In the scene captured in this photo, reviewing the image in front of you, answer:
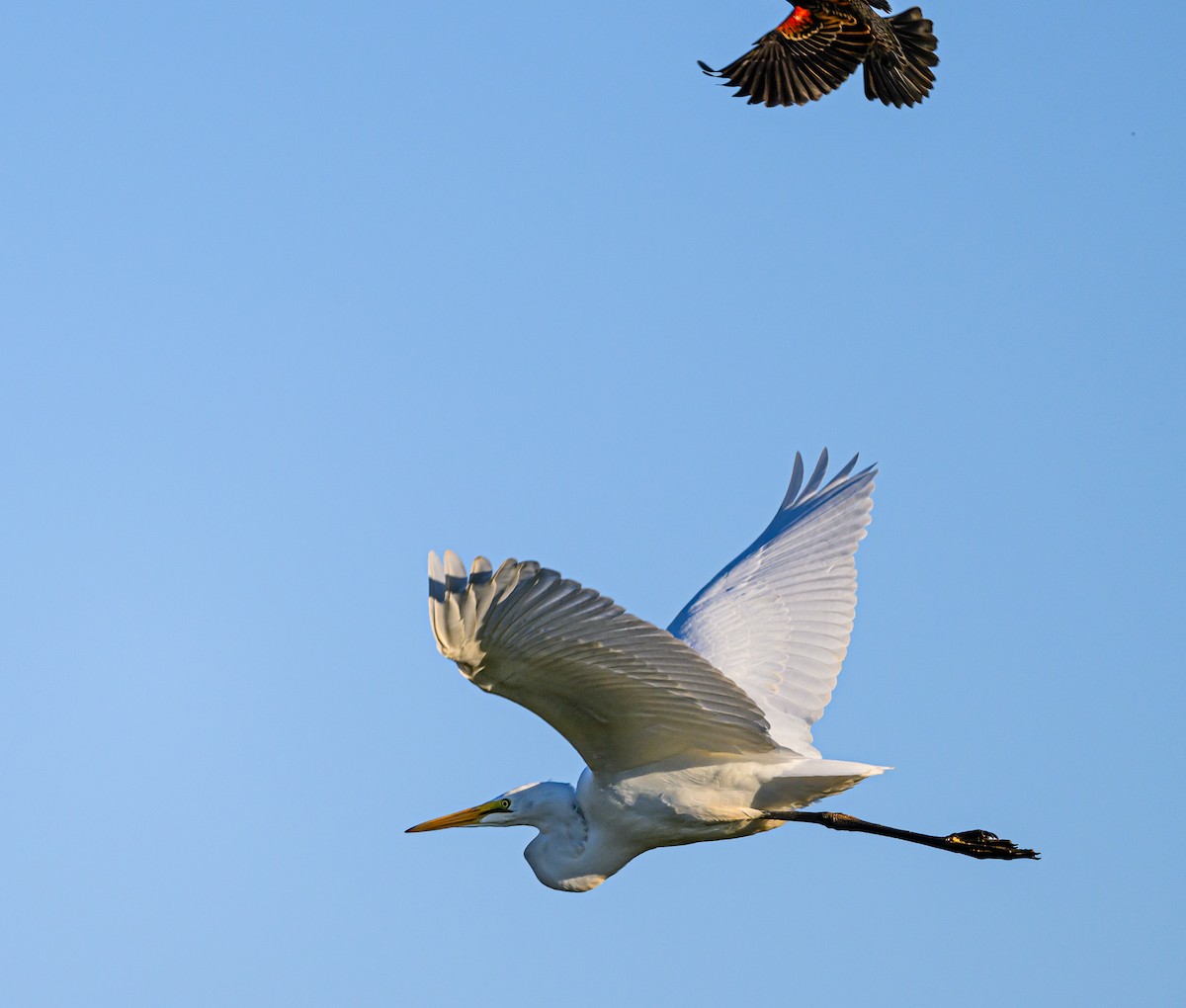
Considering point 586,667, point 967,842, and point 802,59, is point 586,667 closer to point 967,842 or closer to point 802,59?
point 967,842

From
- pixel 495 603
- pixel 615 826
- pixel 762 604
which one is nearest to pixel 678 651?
pixel 495 603

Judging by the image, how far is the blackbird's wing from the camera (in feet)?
45.8

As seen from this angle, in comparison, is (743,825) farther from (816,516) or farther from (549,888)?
(816,516)

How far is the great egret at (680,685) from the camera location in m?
7.94

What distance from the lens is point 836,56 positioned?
553 inches

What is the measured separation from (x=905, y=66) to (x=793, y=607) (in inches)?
181

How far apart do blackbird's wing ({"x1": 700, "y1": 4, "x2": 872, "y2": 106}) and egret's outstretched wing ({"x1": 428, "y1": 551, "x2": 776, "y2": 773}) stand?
641 cm

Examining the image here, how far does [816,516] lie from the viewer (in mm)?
12242

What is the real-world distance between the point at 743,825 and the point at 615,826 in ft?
2.30

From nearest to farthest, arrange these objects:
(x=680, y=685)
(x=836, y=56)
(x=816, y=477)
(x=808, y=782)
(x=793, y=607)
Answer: (x=680, y=685) < (x=808, y=782) < (x=793, y=607) < (x=816, y=477) < (x=836, y=56)

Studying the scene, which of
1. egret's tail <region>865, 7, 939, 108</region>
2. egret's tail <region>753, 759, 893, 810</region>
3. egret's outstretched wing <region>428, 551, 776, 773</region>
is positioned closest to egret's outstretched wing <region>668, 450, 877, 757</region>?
egret's tail <region>753, 759, 893, 810</region>

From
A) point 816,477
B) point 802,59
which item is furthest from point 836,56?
point 816,477

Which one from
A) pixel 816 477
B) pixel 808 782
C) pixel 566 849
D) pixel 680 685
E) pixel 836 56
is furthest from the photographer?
pixel 836 56

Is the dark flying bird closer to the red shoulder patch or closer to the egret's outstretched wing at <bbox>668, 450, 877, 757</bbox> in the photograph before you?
the red shoulder patch
